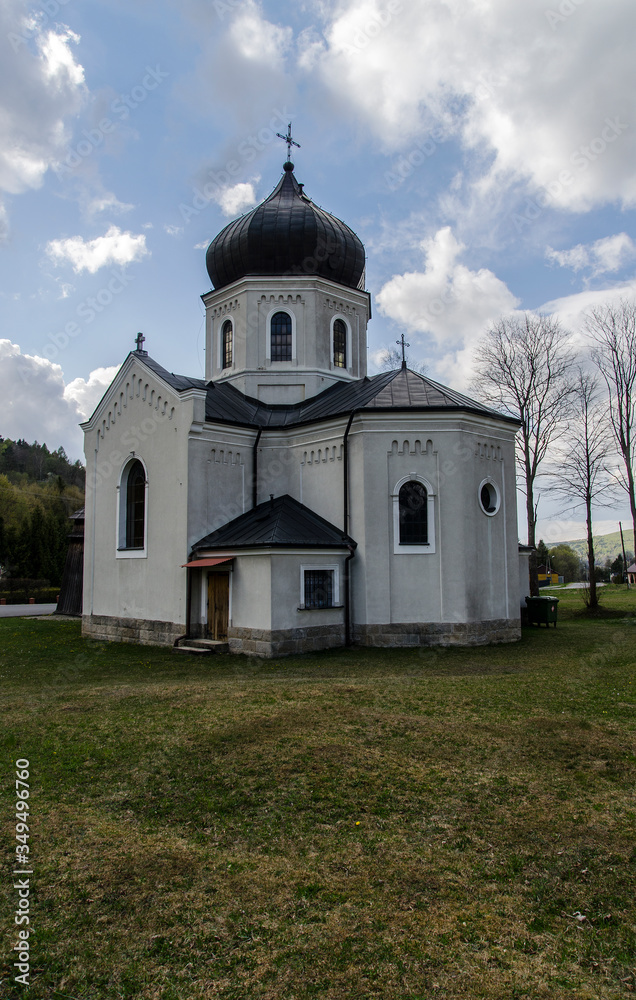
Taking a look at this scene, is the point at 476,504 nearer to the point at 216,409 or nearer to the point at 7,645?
the point at 216,409

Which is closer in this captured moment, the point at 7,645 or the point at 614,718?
the point at 614,718

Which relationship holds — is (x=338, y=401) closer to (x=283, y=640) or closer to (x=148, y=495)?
(x=148, y=495)

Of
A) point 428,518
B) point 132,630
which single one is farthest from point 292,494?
point 132,630

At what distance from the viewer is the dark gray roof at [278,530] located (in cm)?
1590

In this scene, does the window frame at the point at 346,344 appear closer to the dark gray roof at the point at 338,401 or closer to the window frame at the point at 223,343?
the dark gray roof at the point at 338,401

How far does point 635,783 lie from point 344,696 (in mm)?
4634

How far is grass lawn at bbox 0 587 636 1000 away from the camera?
3.50 m

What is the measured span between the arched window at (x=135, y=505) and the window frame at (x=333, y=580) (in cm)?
596

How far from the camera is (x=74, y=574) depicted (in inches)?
1158

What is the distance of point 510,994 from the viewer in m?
3.30

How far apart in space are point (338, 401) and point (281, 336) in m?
3.92

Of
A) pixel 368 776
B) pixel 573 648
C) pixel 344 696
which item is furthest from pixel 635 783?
pixel 573 648

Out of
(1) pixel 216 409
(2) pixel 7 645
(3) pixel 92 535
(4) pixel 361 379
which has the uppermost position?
(4) pixel 361 379

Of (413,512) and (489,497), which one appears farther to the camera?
(489,497)
